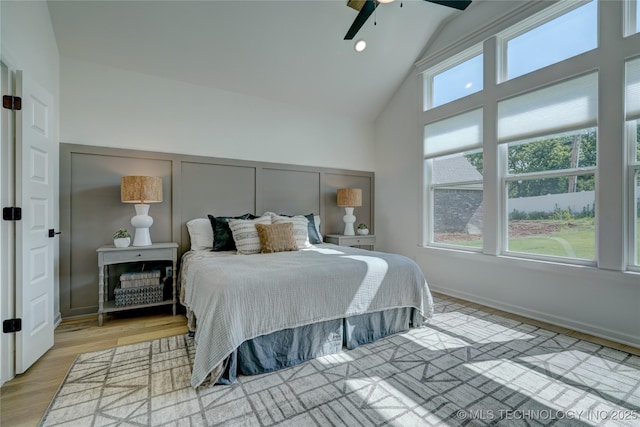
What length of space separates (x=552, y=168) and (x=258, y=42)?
11.8ft

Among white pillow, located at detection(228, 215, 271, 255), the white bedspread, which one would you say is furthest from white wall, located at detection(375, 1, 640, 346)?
white pillow, located at detection(228, 215, 271, 255)

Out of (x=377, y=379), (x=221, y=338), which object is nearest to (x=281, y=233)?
(x=221, y=338)

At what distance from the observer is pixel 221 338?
5.98ft

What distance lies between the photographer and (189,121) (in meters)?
3.76

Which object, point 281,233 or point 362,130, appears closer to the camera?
point 281,233

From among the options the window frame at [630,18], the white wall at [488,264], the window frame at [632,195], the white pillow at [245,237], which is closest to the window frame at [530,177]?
the white wall at [488,264]

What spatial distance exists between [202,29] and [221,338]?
3.22 metres

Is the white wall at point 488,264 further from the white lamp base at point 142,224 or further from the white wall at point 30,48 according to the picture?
the white wall at point 30,48

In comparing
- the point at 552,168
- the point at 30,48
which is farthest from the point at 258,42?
the point at 552,168

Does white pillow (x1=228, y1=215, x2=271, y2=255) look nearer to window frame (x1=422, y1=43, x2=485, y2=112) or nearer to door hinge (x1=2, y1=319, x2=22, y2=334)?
door hinge (x1=2, y1=319, x2=22, y2=334)

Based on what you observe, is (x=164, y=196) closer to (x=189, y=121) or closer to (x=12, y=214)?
(x=189, y=121)

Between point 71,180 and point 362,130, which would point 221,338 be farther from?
point 362,130

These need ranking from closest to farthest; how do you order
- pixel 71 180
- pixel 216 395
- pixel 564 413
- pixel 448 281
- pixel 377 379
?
pixel 564 413 < pixel 216 395 < pixel 377 379 < pixel 71 180 < pixel 448 281

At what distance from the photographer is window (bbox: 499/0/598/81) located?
2.80 metres
